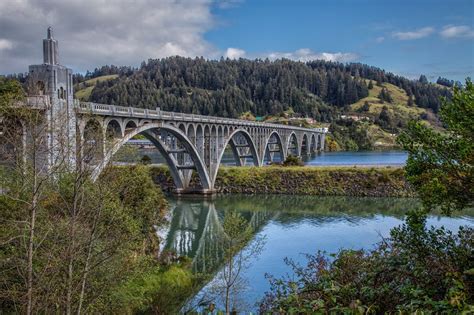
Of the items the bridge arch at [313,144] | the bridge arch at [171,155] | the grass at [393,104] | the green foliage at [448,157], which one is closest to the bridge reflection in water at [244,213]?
the bridge arch at [171,155]

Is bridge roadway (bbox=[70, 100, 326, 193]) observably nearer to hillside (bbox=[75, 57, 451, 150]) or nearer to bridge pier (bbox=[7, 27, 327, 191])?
bridge pier (bbox=[7, 27, 327, 191])

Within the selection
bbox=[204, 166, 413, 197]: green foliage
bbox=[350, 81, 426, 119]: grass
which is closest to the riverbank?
bbox=[204, 166, 413, 197]: green foliage

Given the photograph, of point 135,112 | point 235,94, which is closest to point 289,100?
point 235,94

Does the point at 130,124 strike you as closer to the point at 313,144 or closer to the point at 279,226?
the point at 279,226

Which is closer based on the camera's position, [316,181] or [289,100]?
[316,181]

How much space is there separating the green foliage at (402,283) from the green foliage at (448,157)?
2.41 feet

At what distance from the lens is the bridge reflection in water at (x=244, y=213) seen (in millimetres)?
30578

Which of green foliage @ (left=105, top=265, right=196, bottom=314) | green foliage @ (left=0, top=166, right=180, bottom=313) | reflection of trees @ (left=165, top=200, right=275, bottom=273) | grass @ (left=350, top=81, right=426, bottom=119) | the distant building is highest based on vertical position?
grass @ (left=350, top=81, right=426, bottom=119)

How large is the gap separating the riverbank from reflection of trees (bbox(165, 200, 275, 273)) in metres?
8.41

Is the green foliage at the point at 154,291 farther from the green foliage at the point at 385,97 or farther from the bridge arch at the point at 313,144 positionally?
the green foliage at the point at 385,97

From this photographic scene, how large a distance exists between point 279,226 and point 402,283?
1168 inches

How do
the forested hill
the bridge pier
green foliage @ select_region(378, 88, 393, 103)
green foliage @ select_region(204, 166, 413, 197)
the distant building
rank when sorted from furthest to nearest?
green foliage @ select_region(378, 88, 393, 103)
the forested hill
the distant building
green foliage @ select_region(204, 166, 413, 197)
the bridge pier

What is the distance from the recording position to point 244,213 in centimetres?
4303

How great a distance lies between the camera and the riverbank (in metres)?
53.0
